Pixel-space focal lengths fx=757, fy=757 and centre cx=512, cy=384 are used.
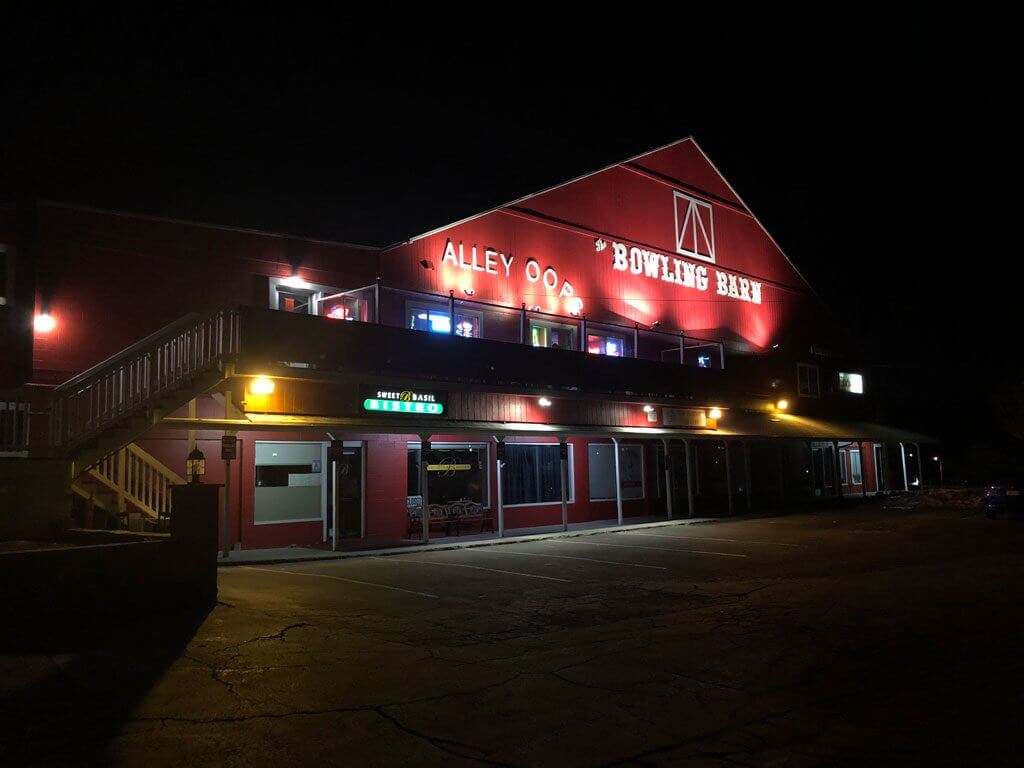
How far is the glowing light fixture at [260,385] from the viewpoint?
51.3ft

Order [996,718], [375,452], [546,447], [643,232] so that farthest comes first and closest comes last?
[643,232] < [546,447] < [375,452] < [996,718]

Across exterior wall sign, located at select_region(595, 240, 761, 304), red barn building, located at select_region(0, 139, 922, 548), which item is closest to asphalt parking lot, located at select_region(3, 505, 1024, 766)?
red barn building, located at select_region(0, 139, 922, 548)

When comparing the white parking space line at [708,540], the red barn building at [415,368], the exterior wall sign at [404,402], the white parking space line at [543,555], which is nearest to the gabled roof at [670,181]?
the red barn building at [415,368]

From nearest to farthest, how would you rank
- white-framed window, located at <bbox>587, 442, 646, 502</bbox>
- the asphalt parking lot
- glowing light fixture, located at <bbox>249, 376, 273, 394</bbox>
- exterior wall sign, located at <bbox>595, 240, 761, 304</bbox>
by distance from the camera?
the asphalt parking lot → glowing light fixture, located at <bbox>249, 376, 273, 394</bbox> → white-framed window, located at <bbox>587, 442, 646, 502</bbox> → exterior wall sign, located at <bbox>595, 240, 761, 304</bbox>

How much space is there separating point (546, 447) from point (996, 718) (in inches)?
696

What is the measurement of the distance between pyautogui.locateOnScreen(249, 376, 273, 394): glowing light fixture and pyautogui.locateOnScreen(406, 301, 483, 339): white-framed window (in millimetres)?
4283

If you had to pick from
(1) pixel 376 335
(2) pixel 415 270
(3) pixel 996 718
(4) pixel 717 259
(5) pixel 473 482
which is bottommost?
(3) pixel 996 718

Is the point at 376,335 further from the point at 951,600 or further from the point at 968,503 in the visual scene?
the point at 968,503

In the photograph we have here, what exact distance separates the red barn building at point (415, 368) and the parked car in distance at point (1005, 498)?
6.45 meters

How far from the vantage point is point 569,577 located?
1305 centimetres

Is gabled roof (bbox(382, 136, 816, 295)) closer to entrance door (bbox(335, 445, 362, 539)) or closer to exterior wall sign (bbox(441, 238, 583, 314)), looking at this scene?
exterior wall sign (bbox(441, 238, 583, 314))

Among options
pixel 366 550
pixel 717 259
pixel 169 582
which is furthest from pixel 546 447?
pixel 169 582

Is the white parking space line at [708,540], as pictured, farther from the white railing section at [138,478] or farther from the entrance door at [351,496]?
the white railing section at [138,478]

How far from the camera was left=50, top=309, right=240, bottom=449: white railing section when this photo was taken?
12922 millimetres
